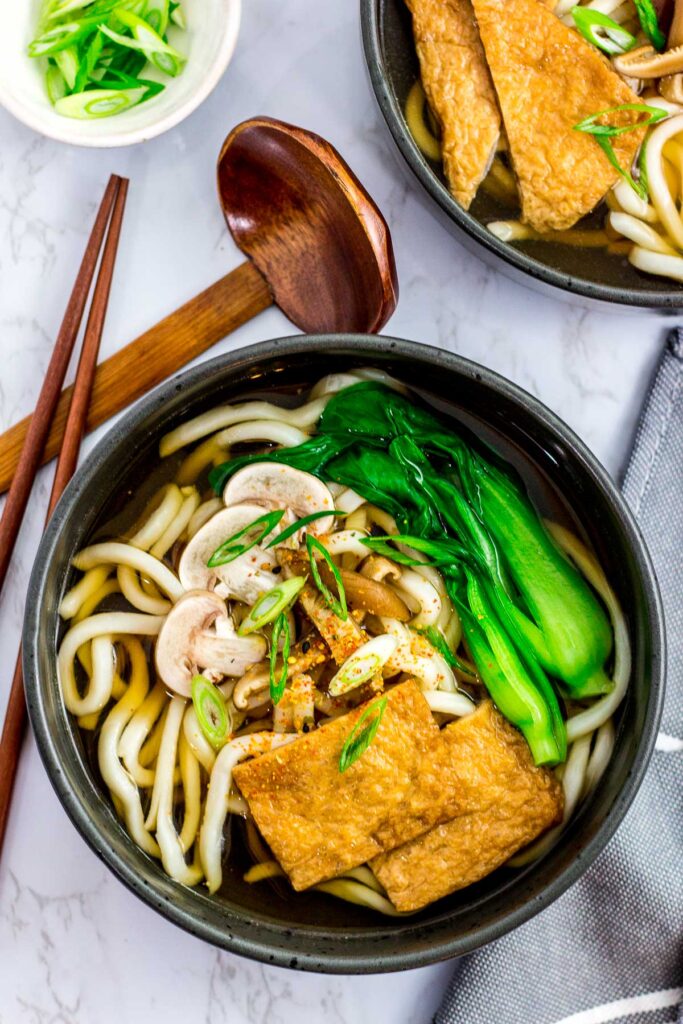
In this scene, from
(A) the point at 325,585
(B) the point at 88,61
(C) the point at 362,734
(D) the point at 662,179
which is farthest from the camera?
(D) the point at 662,179

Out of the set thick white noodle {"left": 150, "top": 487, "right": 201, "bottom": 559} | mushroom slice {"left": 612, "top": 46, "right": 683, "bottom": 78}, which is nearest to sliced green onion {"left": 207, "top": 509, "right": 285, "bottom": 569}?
thick white noodle {"left": 150, "top": 487, "right": 201, "bottom": 559}

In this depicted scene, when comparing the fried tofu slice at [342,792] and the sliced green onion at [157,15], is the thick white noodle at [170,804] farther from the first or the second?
the sliced green onion at [157,15]

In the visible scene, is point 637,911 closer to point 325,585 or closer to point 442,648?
point 442,648

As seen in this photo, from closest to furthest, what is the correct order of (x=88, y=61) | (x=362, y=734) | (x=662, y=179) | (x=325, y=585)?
1. (x=362, y=734)
2. (x=325, y=585)
3. (x=88, y=61)
4. (x=662, y=179)

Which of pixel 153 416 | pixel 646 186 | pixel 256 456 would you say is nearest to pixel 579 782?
pixel 256 456

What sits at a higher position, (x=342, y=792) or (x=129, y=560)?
(x=129, y=560)

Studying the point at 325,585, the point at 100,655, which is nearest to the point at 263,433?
the point at 325,585

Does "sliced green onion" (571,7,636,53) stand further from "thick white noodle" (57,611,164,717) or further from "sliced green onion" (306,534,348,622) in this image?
"thick white noodle" (57,611,164,717)

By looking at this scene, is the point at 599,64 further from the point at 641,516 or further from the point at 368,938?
the point at 368,938
